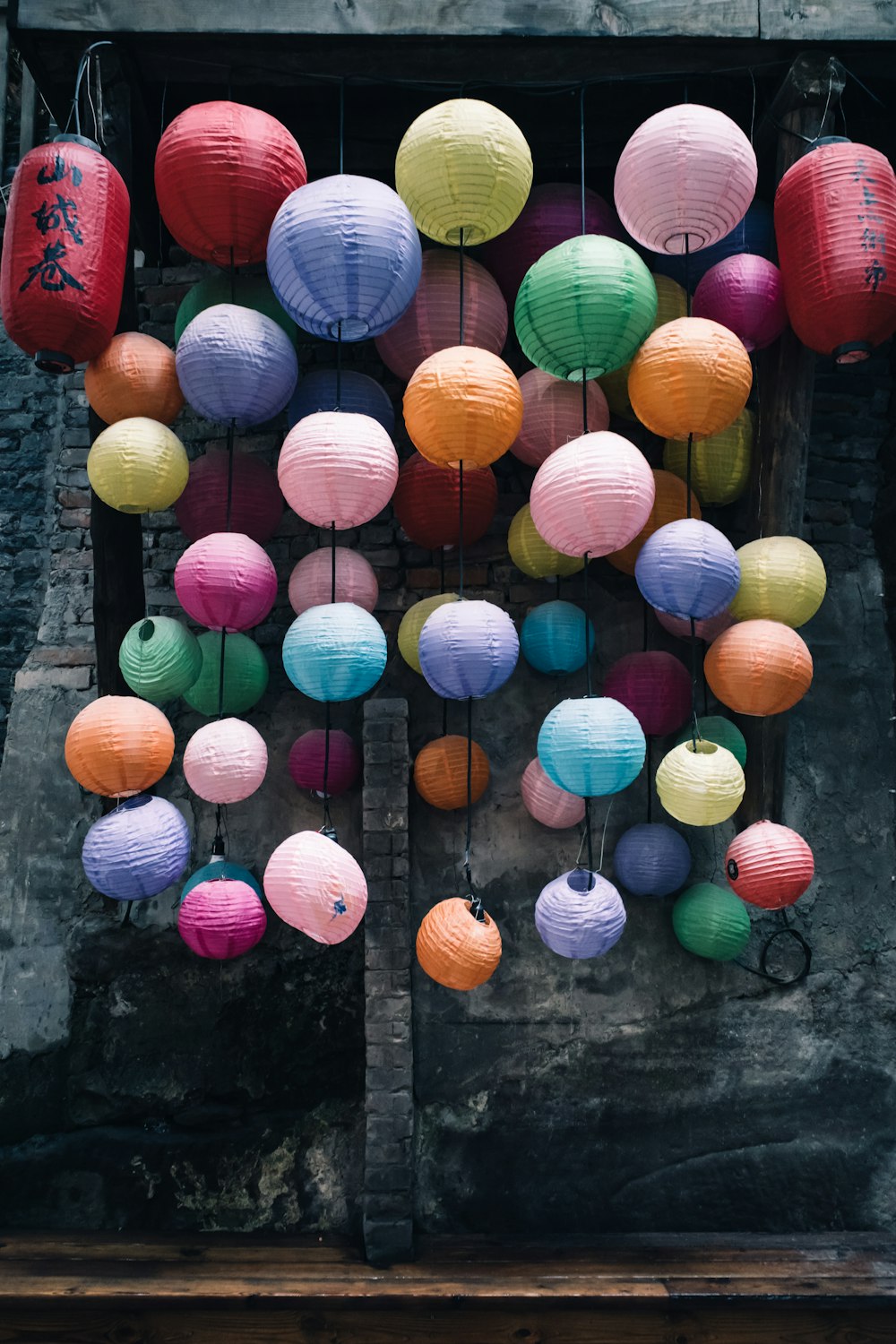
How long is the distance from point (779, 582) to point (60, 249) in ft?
7.67

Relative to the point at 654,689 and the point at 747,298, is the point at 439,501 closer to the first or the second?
the point at 654,689

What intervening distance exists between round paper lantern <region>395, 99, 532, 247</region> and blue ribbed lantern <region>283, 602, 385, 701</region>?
1194 millimetres

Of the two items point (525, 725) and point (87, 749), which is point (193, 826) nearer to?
point (87, 749)

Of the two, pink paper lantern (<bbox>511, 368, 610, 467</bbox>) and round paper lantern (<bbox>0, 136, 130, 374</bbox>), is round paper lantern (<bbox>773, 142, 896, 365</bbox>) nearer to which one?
pink paper lantern (<bbox>511, 368, 610, 467</bbox>)

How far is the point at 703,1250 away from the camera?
3.19 m

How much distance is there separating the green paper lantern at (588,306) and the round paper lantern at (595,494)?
0.27 m

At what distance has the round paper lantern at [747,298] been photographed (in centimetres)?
316

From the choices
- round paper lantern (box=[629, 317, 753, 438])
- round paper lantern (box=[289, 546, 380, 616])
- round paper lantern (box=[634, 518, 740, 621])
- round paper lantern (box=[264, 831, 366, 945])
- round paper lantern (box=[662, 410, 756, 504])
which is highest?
round paper lantern (box=[629, 317, 753, 438])

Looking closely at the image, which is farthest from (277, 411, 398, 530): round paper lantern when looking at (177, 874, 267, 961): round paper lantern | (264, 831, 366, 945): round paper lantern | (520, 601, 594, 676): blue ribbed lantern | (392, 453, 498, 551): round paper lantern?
(177, 874, 267, 961): round paper lantern

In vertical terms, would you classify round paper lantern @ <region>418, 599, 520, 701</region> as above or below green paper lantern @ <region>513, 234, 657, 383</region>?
below

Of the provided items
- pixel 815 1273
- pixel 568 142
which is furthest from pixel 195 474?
pixel 815 1273

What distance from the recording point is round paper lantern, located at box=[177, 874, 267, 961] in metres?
3.04

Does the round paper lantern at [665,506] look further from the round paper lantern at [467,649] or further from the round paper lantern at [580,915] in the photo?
the round paper lantern at [580,915]

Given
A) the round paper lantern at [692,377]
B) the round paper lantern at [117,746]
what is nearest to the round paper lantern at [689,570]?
the round paper lantern at [692,377]
